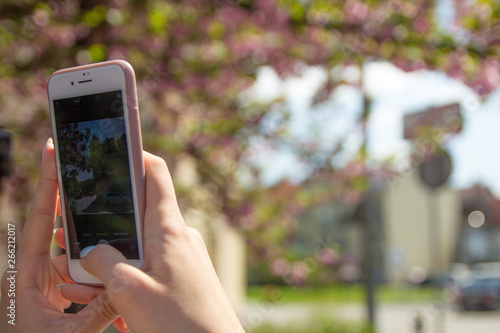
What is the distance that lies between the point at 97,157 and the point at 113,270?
1.07 ft

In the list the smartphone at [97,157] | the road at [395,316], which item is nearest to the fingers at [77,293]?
the smartphone at [97,157]

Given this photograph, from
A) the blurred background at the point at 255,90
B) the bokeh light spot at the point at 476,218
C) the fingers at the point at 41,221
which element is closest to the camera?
the fingers at the point at 41,221

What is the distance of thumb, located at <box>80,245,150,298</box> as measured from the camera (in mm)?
915

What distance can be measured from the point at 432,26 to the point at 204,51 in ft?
6.26

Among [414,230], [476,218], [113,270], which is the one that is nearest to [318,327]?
[113,270]

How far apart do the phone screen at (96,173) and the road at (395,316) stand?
17.4 ft

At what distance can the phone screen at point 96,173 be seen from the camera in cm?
114

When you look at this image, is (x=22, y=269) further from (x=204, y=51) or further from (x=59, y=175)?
(x=204, y=51)

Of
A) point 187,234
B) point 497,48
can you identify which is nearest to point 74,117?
point 187,234

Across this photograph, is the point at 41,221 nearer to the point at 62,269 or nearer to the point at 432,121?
the point at 62,269

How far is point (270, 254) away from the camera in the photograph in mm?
6418

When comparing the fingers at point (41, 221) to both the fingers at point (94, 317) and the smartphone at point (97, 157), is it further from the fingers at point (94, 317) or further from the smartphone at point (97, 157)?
the fingers at point (94, 317)

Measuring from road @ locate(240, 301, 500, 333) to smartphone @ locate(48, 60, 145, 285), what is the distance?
531 centimetres

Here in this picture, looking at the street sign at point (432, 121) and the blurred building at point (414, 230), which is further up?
the street sign at point (432, 121)
